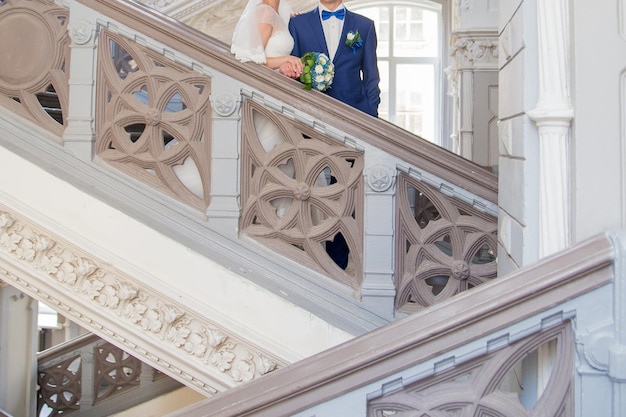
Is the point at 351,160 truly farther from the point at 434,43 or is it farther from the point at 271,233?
the point at 434,43

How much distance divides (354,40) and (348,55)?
0.11 m

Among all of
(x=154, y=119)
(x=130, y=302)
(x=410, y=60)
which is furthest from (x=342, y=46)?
(x=410, y=60)

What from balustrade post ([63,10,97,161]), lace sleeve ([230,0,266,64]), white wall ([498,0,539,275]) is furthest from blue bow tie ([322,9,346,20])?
balustrade post ([63,10,97,161])

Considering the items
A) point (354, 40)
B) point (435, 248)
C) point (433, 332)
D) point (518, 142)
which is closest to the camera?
point (433, 332)

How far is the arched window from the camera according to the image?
46.1 ft

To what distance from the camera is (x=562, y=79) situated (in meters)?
2.82

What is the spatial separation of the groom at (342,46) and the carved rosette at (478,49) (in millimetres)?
4054

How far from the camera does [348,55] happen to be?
15.4 ft

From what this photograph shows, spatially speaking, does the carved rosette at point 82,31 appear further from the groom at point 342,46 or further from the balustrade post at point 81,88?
the groom at point 342,46

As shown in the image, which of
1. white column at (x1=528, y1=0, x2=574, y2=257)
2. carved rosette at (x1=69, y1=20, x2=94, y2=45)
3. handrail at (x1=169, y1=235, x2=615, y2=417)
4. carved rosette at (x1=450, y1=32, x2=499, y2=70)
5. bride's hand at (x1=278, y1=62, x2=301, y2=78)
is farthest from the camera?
carved rosette at (x1=450, y1=32, x2=499, y2=70)

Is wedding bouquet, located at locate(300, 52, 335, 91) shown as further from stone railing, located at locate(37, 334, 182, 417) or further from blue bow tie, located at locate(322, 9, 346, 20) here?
stone railing, located at locate(37, 334, 182, 417)

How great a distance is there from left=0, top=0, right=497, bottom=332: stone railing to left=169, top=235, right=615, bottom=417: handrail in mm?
1483

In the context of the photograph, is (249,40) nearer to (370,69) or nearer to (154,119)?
(154,119)

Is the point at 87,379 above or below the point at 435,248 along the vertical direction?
below
